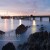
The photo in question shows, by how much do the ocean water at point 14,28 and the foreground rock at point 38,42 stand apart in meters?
0.06

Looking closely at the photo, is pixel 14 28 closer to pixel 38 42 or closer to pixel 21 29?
pixel 21 29

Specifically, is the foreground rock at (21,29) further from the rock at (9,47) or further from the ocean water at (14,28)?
the rock at (9,47)

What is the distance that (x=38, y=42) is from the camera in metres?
1.37

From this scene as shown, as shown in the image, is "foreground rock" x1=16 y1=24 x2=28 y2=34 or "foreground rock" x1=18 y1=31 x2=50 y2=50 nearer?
"foreground rock" x1=18 y1=31 x2=50 y2=50

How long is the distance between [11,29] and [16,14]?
8.8 inches

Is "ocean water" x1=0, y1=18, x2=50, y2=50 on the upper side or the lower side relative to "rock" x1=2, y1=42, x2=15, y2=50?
upper

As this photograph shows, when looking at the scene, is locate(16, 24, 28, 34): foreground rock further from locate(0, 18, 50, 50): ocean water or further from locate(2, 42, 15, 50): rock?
locate(2, 42, 15, 50): rock

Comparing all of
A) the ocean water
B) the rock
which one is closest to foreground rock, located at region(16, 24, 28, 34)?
the ocean water

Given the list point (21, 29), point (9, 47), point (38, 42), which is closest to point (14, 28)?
point (21, 29)

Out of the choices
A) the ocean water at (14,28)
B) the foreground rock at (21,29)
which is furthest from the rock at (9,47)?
the foreground rock at (21,29)

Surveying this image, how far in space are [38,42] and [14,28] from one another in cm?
39

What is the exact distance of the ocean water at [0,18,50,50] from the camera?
1.44m

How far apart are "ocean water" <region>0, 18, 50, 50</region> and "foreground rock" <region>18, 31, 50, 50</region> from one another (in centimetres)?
6

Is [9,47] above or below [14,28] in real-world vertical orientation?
below
